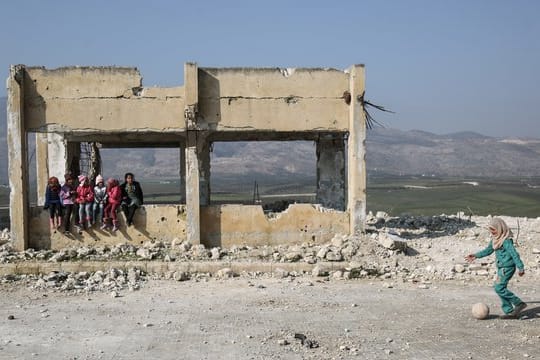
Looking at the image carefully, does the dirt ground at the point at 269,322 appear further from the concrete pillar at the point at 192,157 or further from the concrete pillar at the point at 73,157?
the concrete pillar at the point at 73,157

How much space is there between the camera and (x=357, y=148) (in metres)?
13.2

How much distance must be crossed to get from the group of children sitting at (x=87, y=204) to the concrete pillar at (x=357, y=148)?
4554 mm

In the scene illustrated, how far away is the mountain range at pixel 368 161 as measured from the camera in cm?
9556

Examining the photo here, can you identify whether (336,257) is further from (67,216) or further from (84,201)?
(67,216)

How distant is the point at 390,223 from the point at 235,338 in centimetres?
965

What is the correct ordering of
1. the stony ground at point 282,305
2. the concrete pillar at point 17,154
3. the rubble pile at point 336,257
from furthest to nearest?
the concrete pillar at point 17,154 → the rubble pile at point 336,257 → the stony ground at point 282,305

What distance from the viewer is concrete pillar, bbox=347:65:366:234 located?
13188mm

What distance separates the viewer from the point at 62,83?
515 inches

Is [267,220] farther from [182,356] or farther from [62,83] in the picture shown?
[182,356]

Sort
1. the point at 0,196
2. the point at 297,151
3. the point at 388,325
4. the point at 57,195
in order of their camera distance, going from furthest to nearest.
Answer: the point at 297,151 < the point at 0,196 < the point at 57,195 < the point at 388,325

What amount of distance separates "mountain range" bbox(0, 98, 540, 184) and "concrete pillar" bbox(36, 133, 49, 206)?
69541 millimetres

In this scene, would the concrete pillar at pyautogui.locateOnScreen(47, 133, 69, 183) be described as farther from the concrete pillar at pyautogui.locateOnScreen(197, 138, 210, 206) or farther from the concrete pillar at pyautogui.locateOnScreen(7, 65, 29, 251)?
the concrete pillar at pyautogui.locateOnScreen(197, 138, 210, 206)

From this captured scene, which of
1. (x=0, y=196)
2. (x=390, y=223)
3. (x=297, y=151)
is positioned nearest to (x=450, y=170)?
(x=297, y=151)

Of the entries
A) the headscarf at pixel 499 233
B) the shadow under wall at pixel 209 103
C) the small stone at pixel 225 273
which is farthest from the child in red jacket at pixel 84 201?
the headscarf at pixel 499 233
